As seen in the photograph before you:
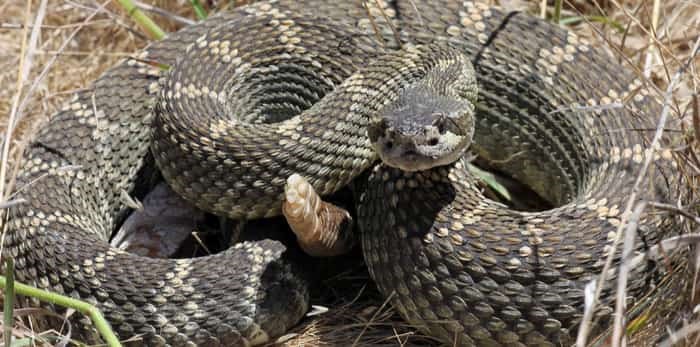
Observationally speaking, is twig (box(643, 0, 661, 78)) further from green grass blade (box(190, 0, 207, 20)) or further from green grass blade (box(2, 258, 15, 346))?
green grass blade (box(2, 258, 15, 346))

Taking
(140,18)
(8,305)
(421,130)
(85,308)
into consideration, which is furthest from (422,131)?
(140,18)

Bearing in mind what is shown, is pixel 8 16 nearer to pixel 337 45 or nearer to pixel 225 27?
pixel 225 27

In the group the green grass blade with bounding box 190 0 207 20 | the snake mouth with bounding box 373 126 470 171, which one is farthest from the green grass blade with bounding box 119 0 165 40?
the snake mouth with bounding box 373 126 470 171

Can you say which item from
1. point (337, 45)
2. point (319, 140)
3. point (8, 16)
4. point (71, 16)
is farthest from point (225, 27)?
point (8, 16)

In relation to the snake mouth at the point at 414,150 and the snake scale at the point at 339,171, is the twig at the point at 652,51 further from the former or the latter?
the snake mouth at the point at 414,150

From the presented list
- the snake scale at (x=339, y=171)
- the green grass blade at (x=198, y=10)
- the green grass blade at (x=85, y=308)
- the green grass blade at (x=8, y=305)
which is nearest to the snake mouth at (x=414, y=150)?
the snake scale at (x=339, y=171)

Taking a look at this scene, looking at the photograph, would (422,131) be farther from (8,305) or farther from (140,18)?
(140,18)
